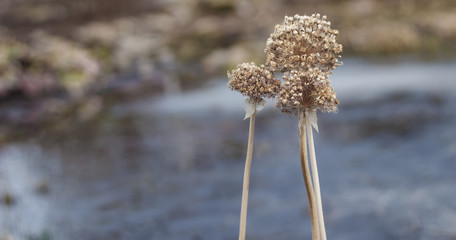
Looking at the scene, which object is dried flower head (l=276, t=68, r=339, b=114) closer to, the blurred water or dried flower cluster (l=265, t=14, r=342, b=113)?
dried flower cluster (l=265, t=14, r=342, b=113)

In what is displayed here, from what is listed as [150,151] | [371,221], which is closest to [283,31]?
[371,221]

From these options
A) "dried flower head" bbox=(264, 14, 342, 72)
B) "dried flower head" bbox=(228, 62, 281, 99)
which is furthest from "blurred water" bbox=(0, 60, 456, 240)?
"dried flower head" bbox=(264, 14, 342, 72)

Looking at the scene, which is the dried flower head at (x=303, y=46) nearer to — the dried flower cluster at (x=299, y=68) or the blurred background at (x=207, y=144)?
the dried flower cluster at (x=299, y=68)

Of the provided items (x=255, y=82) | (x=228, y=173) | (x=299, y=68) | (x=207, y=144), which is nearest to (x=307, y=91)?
(x=299, y=68)

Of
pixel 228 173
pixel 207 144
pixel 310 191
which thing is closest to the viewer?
pixel 310 191

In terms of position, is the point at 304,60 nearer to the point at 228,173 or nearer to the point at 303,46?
the point at 303,46
